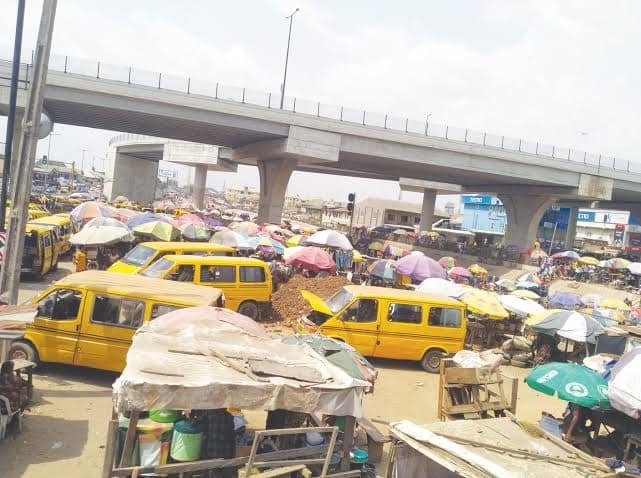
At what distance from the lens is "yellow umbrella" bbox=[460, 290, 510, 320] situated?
1318cm

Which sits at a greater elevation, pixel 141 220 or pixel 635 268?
pixel 635 268

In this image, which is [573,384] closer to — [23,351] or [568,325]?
[568,325]

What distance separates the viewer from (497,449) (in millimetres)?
4781

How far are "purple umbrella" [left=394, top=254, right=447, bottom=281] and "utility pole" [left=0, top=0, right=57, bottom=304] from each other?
1255 cm

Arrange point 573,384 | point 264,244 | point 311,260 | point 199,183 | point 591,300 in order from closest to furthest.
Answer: point 573,384 → point 311,260 → point 264,244 → point 591,300 → point 199,183

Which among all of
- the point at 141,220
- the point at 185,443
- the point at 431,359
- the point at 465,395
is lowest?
the point at 431,359

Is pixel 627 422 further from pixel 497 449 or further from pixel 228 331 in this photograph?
pixel 228 331

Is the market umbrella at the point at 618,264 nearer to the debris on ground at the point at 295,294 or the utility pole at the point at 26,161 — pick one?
the debris on ground at the point at 295,294

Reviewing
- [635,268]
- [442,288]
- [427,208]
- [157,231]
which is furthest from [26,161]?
[427,208]

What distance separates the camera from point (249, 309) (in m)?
13.4

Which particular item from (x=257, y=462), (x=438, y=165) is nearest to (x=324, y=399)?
(x=257, y=462)

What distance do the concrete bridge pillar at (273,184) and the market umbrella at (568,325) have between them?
25199 mm

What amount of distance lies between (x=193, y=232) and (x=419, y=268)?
10785 mm

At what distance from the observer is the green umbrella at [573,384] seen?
6848 millimetres
